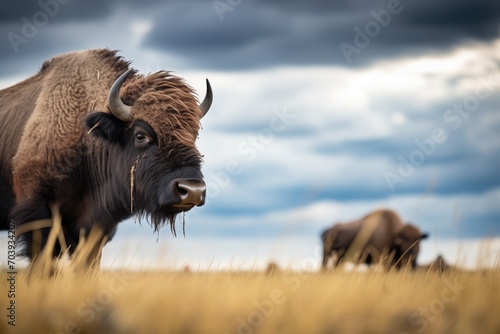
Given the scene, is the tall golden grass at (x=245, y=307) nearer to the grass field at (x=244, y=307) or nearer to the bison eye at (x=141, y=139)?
the grass field at (x=244, y=307)

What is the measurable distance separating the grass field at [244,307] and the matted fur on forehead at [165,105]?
8.55 feet

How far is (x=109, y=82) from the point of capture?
27.5 feet

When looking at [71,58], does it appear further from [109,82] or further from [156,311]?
[156,311]

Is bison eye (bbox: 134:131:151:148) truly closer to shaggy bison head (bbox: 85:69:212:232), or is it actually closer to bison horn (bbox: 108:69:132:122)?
shaggy bison head (bbox: 85:69:212:232)

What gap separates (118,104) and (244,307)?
4.59 metres

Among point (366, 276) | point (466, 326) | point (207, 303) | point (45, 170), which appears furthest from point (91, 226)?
point (466, 326)

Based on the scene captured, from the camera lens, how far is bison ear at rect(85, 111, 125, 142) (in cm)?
762

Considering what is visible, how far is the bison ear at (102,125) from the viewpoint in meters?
7.62

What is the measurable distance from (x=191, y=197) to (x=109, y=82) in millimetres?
2686

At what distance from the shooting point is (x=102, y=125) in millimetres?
7648

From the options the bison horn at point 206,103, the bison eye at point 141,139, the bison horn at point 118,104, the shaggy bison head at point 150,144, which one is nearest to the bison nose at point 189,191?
Result: the shaggy bison head at point 150,144

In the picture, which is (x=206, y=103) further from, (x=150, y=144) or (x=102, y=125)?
(x=102, y=125)

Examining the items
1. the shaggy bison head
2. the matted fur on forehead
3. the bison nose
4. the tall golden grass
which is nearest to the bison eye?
the shaggy bison head

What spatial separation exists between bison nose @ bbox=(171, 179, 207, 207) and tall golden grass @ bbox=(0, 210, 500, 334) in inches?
61.9
